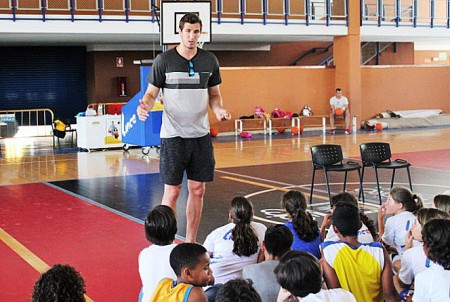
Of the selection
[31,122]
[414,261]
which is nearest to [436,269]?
[414,261]

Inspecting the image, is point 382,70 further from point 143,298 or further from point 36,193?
point 143,298

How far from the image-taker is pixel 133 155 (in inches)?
722

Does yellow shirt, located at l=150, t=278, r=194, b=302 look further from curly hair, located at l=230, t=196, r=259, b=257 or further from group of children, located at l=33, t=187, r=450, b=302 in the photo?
curly hair, located at l=230, t=196, r=259, b=257

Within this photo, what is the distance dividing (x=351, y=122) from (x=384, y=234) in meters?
20.2

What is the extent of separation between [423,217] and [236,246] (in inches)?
53.8

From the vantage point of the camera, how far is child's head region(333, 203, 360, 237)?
15.2 feet

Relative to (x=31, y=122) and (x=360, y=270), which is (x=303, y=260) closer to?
(x=360, y=270)

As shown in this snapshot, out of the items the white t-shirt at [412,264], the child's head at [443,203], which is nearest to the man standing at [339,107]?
the child's head at [443,203]

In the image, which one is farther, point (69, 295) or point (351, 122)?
point (351, 122)

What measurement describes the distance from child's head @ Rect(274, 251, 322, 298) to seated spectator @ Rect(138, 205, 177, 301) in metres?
Result: 1.24

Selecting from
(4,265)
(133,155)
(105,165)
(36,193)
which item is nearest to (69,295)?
(4,265)

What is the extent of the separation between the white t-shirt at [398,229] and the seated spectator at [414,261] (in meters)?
0.87

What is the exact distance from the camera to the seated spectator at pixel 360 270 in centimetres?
448

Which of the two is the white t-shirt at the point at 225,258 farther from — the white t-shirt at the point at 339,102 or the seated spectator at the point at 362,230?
the white t-shirt at the point at 339,102
